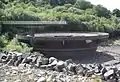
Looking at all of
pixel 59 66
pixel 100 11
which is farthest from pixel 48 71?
pixel 100 11

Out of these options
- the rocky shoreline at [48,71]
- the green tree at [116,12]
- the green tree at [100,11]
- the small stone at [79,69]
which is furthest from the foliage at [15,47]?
the green tree at [116,12]

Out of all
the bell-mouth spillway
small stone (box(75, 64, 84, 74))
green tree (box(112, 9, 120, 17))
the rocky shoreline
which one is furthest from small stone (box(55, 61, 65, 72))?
green tree (box(112, 9, 120, 17))

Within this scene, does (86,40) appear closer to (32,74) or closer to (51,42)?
(51,42)

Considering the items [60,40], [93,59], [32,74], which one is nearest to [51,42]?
[60,40]

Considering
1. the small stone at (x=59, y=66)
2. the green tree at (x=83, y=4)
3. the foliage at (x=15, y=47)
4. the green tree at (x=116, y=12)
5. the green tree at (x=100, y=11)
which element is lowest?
the green tree at (x=116, y=12)

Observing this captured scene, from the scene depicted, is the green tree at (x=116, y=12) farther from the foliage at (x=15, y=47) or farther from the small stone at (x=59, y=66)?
the small stone at (x=59, y=66)

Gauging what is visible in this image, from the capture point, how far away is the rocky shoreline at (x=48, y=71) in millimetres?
6551

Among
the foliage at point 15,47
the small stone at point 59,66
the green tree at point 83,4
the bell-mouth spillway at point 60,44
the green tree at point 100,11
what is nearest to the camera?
the small stone at point 59,66

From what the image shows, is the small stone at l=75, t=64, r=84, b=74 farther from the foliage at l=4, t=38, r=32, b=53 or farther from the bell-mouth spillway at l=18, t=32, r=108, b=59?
the bell-mouth spillway at l=18, t=32, r=108, b=59

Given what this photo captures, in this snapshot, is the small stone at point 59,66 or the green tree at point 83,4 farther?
the green tree at point 83,4

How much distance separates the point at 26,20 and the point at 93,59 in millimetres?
5220

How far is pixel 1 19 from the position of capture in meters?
16.5

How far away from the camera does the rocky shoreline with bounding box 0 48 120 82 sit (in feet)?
21.5

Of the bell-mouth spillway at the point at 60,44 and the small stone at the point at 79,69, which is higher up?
the small stone at the point at 79,69
